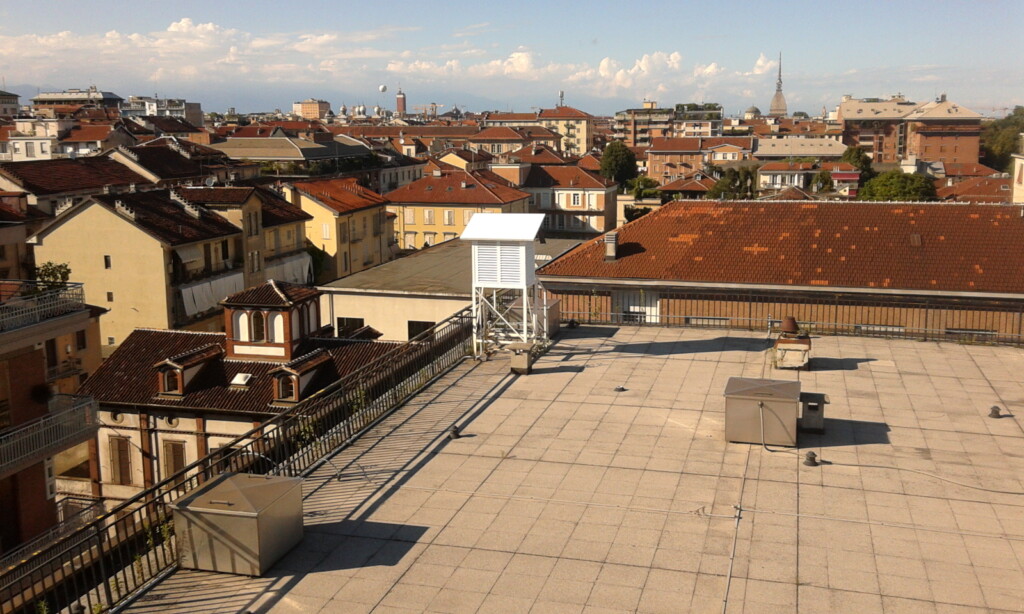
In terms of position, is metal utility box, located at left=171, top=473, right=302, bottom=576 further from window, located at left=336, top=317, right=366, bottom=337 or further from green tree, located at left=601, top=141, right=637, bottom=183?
green tree, located at left=601, top=141, right=637, bottom=183

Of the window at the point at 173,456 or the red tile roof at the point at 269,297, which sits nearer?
the window at the point at 173,456

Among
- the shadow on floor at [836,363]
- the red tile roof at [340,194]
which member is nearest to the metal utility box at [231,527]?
the shadow on floor at [836,363]

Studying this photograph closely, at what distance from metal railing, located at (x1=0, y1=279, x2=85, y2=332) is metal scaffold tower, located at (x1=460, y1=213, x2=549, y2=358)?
9055 mm

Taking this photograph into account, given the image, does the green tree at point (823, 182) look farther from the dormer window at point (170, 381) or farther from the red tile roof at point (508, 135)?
the dormer window at point (170, 381)

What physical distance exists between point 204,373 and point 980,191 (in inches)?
2888

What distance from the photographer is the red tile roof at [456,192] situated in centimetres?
7469

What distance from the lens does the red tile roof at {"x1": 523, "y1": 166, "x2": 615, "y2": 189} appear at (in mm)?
90500

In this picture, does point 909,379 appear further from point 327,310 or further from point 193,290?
point 193,290

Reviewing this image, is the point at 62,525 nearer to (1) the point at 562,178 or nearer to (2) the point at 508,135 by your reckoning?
(1) the point at 562,178

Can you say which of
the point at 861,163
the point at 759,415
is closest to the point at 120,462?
the point at 759,415

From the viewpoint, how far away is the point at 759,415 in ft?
49.1

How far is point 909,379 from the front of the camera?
18906 mm

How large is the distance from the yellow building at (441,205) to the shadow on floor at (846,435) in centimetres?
5912

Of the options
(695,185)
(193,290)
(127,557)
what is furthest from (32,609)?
(695,185)
